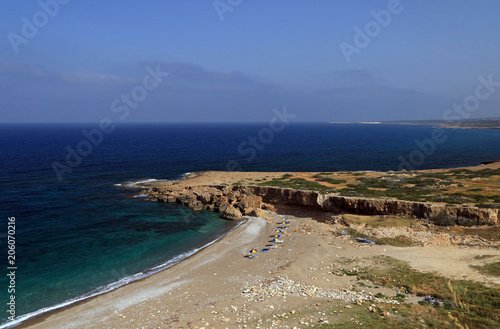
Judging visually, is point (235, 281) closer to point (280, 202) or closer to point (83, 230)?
point (83, 230)

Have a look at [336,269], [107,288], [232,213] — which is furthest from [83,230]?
[336,269]

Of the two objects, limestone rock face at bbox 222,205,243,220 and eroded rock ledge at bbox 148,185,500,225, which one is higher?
eroded rock ledge at bbox 148,185,500,225

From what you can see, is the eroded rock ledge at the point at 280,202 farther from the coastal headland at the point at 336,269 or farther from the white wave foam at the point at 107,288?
the white wave foam at the point at 107,288

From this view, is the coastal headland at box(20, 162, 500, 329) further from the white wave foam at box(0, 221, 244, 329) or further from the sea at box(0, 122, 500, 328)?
the sea at box(0, 122, 500, 328)

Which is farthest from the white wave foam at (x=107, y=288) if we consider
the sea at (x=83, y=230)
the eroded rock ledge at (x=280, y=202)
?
the eroded rock ledge at (x=280, y=202)

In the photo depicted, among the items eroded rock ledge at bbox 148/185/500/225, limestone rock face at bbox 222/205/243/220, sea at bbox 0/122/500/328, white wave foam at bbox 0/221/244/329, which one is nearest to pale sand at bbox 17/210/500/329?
white wave foam at bbox 0/221/244/329

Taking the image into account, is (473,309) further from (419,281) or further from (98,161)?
(98,161)

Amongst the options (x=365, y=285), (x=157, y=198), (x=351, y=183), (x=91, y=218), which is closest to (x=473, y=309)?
(x=365, y=285)
